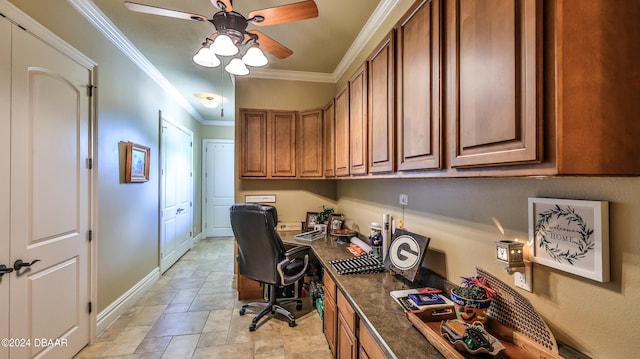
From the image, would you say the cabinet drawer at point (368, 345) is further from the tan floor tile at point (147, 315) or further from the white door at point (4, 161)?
the tan floor tile at point (147, 315)

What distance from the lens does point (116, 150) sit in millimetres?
2725

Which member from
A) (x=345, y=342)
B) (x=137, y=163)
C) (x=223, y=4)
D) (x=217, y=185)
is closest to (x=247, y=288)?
(x=345, y=342)

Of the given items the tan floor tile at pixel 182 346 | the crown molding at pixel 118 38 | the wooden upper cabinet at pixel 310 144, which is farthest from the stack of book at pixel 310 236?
the crown molding at pixel 118 38

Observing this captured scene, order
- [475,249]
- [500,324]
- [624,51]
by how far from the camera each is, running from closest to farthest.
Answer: [624,51] → [500,324] → [475,249]

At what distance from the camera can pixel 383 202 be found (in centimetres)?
233

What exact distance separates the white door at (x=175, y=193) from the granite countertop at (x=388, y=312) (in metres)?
3.15

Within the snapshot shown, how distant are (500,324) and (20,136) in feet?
9.02

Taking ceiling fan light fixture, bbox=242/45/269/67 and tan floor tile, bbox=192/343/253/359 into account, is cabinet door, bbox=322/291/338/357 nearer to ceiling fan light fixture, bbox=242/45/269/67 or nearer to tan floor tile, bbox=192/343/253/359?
tan floor tile, bbox=192/343/253/359

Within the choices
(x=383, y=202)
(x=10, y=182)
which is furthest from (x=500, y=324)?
(x=10, y=182)

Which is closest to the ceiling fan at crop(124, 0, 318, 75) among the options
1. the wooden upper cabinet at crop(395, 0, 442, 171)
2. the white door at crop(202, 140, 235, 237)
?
the wooden upper cabinet at crop(395, 0, 442, 171)

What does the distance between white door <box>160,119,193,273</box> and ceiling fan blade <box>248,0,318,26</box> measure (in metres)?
3.01

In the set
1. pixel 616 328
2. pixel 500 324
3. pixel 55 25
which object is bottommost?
pixel 500 324

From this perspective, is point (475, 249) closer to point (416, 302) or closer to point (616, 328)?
point (416, 302)

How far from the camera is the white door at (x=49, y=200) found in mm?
1649
